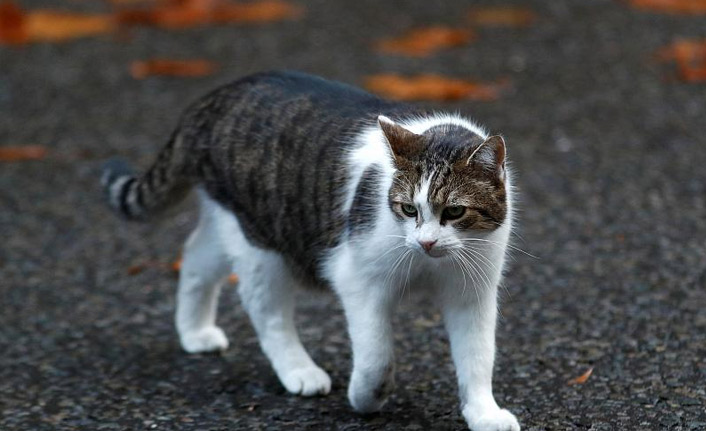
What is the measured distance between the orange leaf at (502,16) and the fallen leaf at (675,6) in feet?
3.01

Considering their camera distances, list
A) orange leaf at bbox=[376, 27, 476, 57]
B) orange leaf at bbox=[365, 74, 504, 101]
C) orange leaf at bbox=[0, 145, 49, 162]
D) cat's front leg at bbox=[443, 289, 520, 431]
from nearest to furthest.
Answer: cat's front leg at bbox=[443, 289, 520, 431] → orange leaf at bbox=[0, 145, 49, 162] → orange leaf at bbox=[365, 74, 504, 101] → orange leaf at bbox=[376, 27, 476, 57]

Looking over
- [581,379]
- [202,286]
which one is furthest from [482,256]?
[202,286]

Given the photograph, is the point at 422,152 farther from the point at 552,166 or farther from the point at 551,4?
the point at 551,4

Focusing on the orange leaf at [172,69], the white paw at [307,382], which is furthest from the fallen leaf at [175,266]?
the orange leaf at [172,69]

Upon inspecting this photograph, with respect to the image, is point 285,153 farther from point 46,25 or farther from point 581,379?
point 46,25

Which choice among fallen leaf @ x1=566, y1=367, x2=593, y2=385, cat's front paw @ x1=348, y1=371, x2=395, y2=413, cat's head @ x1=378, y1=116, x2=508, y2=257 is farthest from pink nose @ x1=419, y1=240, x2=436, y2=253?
fallen leaf @ x1=566, y1=367, x2=593, y2=385

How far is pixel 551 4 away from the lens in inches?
397

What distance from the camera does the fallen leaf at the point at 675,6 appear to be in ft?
31.4

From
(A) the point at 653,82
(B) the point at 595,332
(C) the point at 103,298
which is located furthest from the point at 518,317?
(A) the point at 653,82

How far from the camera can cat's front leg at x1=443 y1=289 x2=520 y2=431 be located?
12.3 ft

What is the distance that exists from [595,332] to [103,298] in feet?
6.95

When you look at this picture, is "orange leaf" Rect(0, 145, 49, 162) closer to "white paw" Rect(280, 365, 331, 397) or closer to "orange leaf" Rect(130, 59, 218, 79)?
"orange leaf" Rect(130, 59, 218, 79)

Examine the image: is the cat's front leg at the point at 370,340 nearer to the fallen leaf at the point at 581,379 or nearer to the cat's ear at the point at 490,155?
the cat's ear at the point at 490,155

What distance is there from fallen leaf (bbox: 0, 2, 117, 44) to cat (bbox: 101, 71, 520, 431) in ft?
15.9
